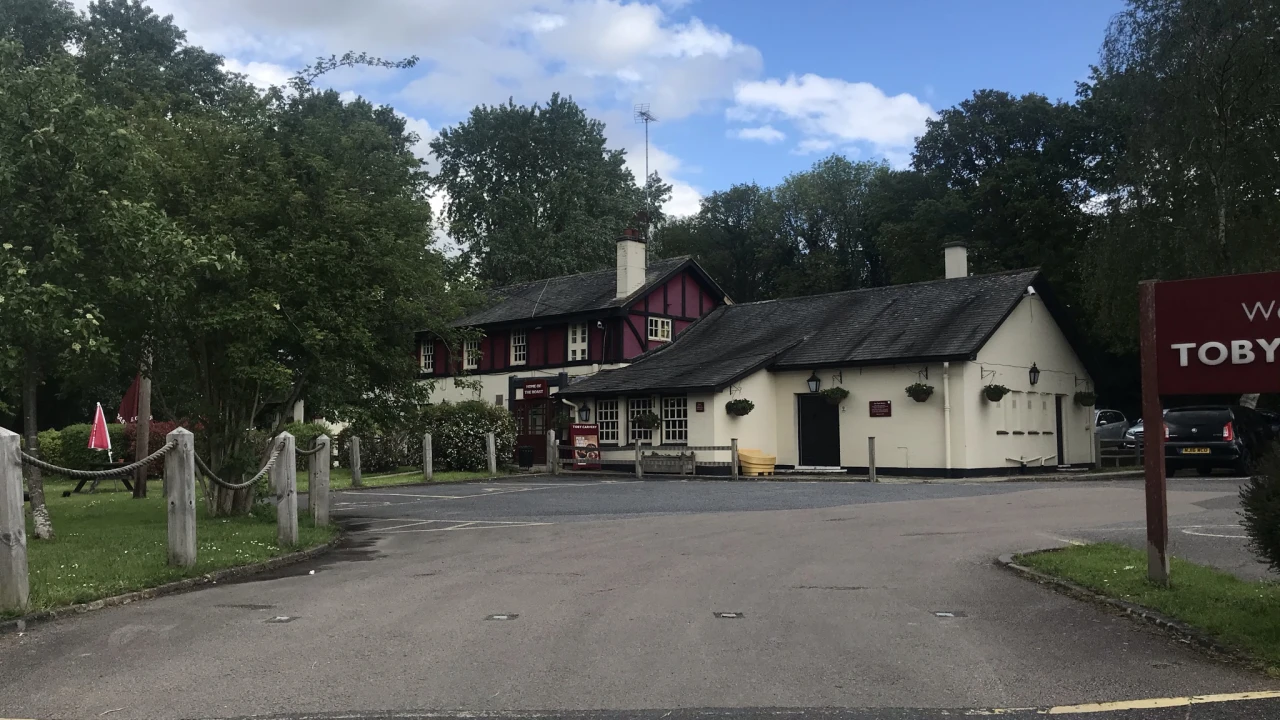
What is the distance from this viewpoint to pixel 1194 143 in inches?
1296

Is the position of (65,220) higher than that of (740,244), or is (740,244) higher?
(740,244)

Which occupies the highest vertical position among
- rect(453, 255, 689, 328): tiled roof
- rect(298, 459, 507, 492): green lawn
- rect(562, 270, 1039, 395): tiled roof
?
rect(453, 255, 689, 328): tiled roof

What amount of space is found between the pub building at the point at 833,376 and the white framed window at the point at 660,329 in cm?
11

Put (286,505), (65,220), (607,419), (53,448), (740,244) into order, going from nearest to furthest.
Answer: (286,505), (65,220), (53,448), (607,419), (740,244)

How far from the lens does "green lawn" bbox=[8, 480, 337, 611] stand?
9023mm

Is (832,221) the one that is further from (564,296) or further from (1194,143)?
(1194,143)

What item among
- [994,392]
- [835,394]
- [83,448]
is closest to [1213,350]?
[994,392]

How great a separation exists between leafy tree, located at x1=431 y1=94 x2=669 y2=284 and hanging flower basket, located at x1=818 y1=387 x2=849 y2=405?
30042 mm

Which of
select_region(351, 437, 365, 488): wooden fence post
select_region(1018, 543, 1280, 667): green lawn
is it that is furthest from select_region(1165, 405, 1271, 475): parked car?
select_region(351, 437, 365, 488): wooden fence post

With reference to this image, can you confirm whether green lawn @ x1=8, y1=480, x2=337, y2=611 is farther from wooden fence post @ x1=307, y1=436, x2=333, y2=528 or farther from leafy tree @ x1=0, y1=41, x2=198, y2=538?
leafy tree @ x1=0, y1=41, x2=198, y2=538

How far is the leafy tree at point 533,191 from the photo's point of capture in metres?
59.1

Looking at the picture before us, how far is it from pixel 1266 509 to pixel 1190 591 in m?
1.80

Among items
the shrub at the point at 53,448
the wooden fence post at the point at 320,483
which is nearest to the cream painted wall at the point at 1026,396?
the wooden fence post at the point at 320,483

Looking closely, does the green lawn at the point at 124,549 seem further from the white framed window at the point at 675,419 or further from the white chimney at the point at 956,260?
the white chimney at the point at 956,260
